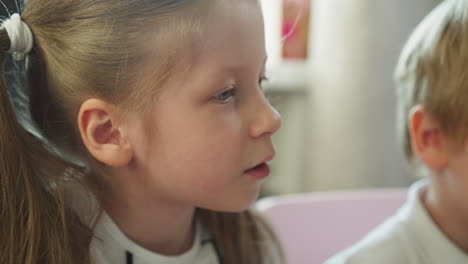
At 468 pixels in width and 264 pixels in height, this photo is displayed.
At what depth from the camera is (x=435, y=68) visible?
0.89 meters

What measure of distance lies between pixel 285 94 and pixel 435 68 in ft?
3.79

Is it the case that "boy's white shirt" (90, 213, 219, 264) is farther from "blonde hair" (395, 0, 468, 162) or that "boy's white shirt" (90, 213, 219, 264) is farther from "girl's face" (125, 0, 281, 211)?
"blonde hair" (395, 0, 468, 162)

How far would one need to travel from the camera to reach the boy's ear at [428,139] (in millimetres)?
898

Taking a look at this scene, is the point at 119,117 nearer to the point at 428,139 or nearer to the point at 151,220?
the point at 151,220

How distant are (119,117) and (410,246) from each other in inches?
19.5

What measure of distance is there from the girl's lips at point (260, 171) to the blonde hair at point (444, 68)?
0.30 m

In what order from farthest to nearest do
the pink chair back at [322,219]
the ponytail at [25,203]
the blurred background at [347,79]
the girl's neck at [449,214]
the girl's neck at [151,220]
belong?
the blurred background at [347,79]
the pink chair back at [322,219]
the girl's neck at [449,214]
the girl's neck at [151,220]
the ponytail at [25,203]

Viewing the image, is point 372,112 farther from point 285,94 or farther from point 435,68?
point 435,68

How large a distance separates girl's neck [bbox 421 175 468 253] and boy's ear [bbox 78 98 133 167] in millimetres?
512

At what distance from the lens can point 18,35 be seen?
2.31ft

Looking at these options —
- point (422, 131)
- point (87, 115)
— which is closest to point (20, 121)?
point (87, 115)

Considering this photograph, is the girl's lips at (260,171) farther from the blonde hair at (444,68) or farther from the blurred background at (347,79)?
the blurred background at (347,79)

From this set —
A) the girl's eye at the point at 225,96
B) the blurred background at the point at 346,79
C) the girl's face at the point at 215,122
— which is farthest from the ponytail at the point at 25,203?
the blurred background at the point at 346,79

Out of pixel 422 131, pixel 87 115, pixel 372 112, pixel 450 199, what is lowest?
pixel 372 112
